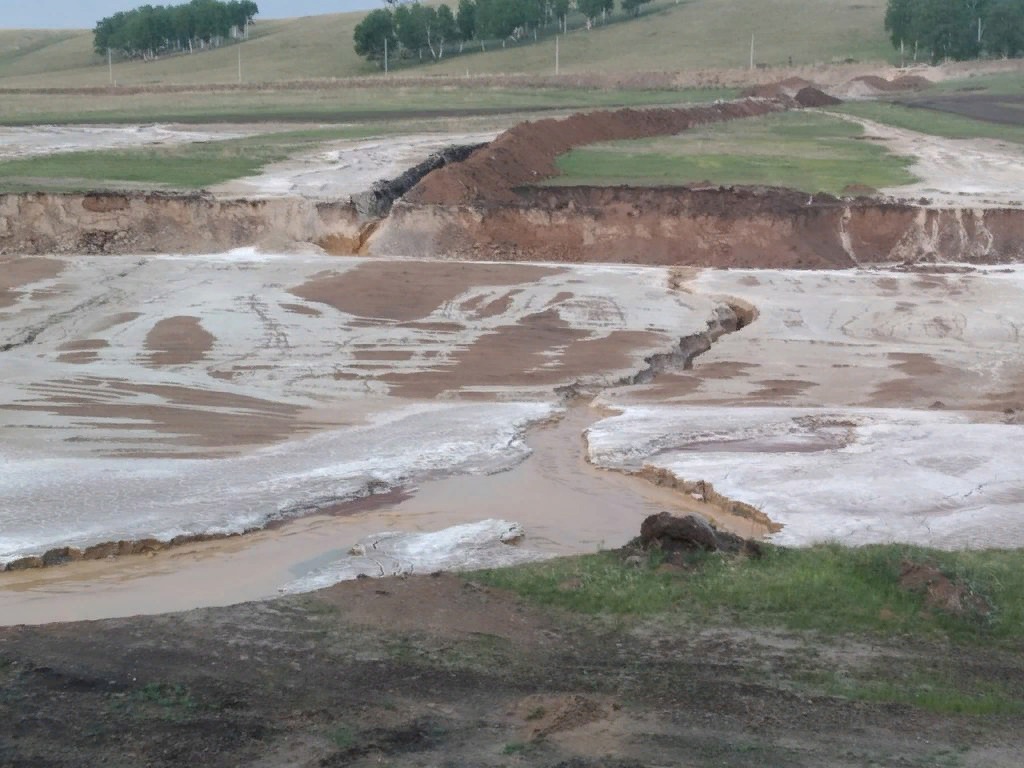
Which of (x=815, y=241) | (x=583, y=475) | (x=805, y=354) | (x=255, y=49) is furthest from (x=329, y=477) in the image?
(x=255, y=49)

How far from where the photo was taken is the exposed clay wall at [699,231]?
2936 cm

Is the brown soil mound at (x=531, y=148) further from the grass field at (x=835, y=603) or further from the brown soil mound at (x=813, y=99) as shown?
the grass field at (x=835, y=603)

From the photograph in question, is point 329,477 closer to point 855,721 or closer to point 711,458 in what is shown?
point 711,458

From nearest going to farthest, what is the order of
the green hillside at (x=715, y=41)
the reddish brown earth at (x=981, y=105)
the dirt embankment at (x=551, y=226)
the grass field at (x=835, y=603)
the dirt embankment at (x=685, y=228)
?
the grass field at (x=835, y=603)
the dirt embankment at (x=551, y=226)
the dirt embankment at (x=685, y=228)
the reddish brown earth at (x=981, y=105)
the green hillside at (x=715, y=41)

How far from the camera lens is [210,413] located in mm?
15492

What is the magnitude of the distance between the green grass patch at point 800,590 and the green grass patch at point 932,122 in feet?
121

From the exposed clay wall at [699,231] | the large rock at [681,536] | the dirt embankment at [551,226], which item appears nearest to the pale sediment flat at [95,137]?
the dirt embankment at [551,226]

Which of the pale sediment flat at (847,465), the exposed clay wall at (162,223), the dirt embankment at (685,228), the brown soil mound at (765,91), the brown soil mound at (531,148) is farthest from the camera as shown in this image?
the brown soil mound at (765,91)

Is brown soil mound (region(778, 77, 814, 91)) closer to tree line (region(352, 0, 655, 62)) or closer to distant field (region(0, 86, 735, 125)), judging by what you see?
distant field (region(0, 86, 735, 125))

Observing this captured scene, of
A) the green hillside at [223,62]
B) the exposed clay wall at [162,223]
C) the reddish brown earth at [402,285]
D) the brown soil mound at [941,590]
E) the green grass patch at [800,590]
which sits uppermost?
the green hillside at [223,62]

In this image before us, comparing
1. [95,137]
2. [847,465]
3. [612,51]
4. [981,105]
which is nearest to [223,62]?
[612,51]

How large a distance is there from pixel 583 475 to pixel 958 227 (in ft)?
62.9

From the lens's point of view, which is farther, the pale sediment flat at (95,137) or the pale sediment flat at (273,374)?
the pale sediment flat at (95,137)

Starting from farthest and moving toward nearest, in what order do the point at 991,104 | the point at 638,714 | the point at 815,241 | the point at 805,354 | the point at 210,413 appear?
the point at 991,104
the point at 815,241
the point at 805,354
the point at 210,413
the point at 638,714
